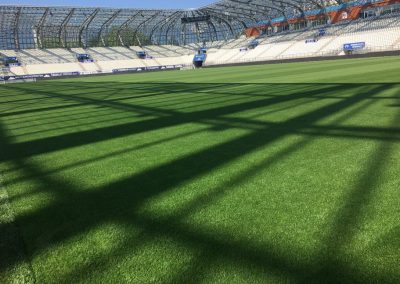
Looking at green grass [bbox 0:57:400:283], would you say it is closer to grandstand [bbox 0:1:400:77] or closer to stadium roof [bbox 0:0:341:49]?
grandstand [bbox 0:1:400:77]

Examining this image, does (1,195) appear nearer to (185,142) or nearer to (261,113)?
(185,142)

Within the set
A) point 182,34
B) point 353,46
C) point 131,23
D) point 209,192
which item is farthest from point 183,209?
point 182,34

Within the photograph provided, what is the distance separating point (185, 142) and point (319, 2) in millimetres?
66533

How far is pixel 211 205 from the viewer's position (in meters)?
3.88

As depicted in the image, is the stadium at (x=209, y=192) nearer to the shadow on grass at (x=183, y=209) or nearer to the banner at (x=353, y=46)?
the shadow on grass at (x=183, y=209)

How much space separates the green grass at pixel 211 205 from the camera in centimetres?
274

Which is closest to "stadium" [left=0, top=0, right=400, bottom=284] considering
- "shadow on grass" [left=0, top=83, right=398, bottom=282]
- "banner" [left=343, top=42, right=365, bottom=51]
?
"shadow on grass" [left=0, top=83, right=398, bottom=282]

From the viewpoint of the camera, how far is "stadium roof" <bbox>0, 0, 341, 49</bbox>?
214ft

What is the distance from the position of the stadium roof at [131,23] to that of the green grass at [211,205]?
62214mm

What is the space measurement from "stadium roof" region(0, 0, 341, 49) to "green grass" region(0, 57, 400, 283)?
62.2 metres

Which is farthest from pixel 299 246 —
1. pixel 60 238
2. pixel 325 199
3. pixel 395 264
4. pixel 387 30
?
pixel 387 30

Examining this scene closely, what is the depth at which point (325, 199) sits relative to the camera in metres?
3.77

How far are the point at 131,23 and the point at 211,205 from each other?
269 feet

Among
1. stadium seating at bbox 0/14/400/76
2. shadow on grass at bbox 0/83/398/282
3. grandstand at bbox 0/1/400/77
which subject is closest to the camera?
shadow on grass at bbox 0/83/398/282
